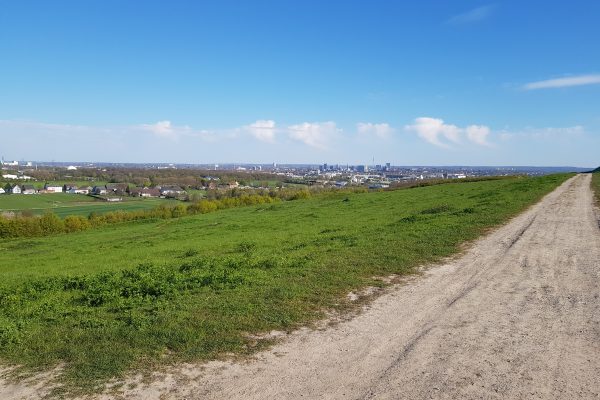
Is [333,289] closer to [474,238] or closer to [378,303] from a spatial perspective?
[378,303]

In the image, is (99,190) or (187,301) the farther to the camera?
(99,190)

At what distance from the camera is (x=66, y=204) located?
83.9 m

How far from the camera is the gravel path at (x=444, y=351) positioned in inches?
227

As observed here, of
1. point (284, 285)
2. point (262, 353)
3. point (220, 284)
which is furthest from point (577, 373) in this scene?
point (220, 284)

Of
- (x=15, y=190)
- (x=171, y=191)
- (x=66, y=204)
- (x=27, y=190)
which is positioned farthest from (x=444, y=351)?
(x=15, y=190)

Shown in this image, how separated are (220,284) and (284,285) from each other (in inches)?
65.8

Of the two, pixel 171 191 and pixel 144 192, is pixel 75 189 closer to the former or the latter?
pixel 144 192

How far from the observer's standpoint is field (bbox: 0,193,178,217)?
72.7 metres

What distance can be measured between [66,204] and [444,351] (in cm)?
9084

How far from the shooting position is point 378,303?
9352 millimetres

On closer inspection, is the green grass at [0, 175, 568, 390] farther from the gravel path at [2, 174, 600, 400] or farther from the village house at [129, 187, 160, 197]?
the village house at [129, 187, 160, 197]

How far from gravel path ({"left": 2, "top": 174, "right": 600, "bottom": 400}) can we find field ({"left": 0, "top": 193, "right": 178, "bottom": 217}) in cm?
6672

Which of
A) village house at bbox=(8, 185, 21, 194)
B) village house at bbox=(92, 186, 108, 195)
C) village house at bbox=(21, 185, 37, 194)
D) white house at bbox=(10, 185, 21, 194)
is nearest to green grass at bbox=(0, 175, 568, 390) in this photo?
village house at bbox=(92, 186, 108, 195)

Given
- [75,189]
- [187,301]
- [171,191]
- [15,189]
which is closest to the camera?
[187,301]
